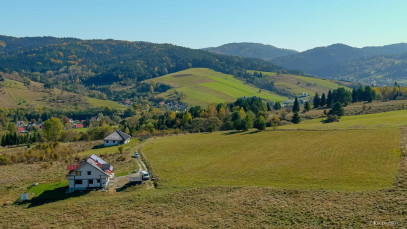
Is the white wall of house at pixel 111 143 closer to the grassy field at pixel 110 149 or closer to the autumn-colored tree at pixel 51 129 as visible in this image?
the grassy field at pixel 110 149

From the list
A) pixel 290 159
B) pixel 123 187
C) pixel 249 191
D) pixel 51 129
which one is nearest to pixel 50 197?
pixel 123 187

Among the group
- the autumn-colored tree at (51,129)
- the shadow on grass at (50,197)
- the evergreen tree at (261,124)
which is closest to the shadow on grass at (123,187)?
the shadow on grass at (50,197)

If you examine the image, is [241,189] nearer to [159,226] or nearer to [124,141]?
[159,226]

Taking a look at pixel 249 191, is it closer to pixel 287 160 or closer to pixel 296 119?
pixel 287 160

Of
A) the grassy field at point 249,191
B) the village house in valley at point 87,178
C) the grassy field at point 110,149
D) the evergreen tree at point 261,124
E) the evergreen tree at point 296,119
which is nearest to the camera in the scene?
the grassy field at point 249,191

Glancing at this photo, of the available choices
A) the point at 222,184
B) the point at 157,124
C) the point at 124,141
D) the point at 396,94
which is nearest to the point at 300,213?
the point at 222,184

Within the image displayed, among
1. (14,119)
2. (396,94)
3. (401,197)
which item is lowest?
Answer: (14,119)
